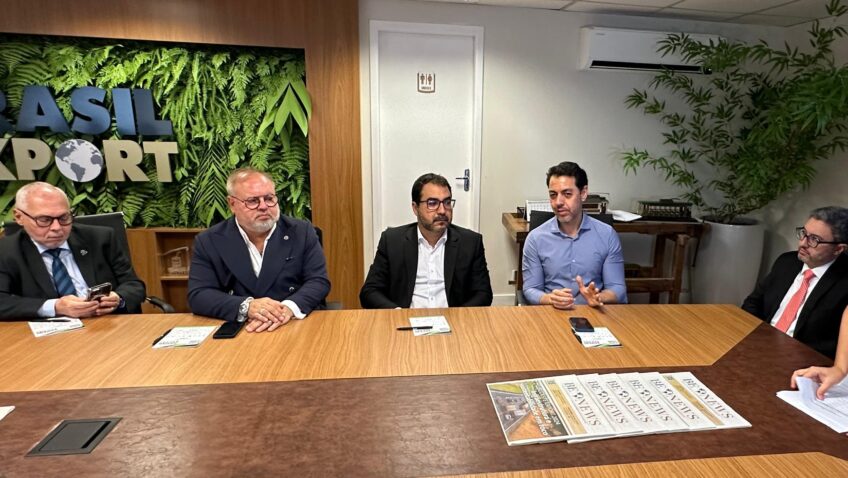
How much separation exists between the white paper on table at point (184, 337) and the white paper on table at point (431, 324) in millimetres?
724

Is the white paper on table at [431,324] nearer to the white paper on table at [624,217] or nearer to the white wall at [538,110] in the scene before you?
the white wall at [538,110]

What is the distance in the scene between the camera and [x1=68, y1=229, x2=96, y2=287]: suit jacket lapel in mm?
2178

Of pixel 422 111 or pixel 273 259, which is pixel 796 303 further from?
pixel 422 111

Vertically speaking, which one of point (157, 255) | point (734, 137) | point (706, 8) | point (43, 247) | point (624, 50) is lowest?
point (157, 255)

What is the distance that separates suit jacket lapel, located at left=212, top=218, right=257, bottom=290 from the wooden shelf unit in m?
1.79

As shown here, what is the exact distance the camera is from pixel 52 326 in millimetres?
1658

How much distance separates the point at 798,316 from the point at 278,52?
357 centimetres

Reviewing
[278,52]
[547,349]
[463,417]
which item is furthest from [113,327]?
[278,52]

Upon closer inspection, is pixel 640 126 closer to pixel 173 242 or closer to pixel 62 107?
pixel 173 242

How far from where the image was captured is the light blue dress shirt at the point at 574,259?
2.35m

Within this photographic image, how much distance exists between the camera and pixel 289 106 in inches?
138

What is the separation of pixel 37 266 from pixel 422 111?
2.72 metres

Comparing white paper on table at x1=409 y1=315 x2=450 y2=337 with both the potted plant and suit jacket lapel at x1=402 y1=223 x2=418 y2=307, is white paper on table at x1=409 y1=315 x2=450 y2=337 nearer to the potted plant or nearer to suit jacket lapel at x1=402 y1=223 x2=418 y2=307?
suit jacket lapel at x1=402 y1=223 x2=418 y2=307

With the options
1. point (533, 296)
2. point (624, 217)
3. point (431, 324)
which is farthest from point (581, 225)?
point (624, 217)
